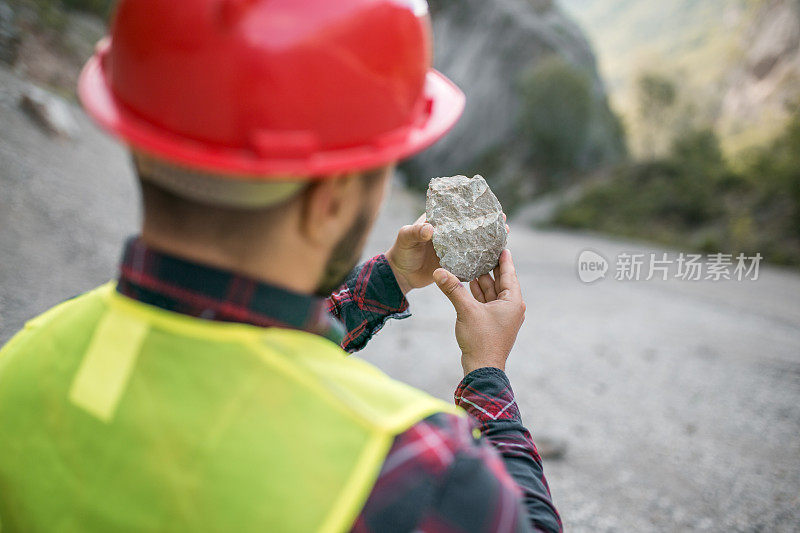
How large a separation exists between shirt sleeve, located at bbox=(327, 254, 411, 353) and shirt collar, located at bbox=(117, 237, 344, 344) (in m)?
0.83

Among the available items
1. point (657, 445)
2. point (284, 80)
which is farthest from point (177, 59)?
point (657, 445)

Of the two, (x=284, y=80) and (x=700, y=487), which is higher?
(x=700, y=487)

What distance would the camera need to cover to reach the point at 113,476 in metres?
0.95

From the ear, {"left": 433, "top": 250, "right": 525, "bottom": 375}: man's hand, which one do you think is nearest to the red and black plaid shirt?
the ear

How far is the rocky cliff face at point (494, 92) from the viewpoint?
96.9ft

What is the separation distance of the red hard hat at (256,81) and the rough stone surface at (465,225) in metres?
1.27

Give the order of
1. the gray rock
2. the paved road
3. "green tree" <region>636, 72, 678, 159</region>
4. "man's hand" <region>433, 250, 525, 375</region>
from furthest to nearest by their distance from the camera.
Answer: "green tree" <region>636, 72, 678, 159</region> < the gray rock < the paved road < "man's hand" <region>433, 250, 525, 375</region>

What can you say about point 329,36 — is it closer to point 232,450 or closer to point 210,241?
point 210,241

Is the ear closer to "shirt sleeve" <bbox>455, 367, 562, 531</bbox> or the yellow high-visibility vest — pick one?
the yellow high-visibility vest

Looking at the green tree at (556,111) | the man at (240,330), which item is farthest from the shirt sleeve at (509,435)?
the green tree at (556,111)

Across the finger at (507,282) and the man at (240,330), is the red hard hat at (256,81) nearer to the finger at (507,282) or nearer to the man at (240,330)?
the man at (240,330)

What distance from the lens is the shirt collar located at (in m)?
1.03

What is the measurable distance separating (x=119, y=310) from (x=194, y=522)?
413mm

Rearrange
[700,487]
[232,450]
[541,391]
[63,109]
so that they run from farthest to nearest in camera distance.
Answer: [63,109] < [541,391] < [700,487] < [232,450]
